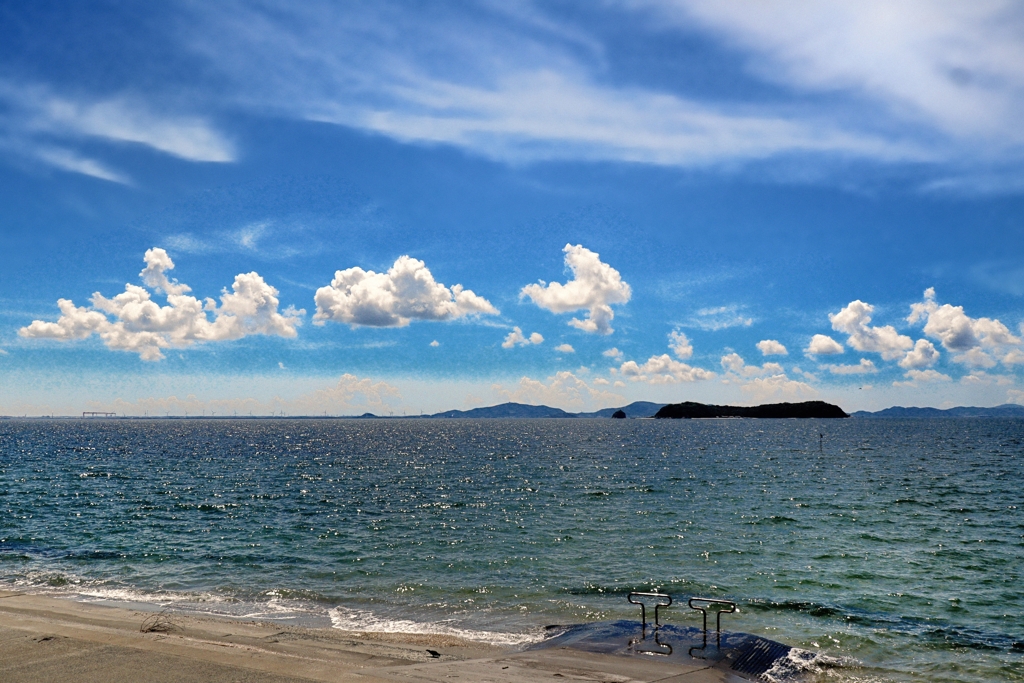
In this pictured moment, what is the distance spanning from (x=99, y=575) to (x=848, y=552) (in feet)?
125

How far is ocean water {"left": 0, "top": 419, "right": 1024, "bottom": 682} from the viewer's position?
2362cm

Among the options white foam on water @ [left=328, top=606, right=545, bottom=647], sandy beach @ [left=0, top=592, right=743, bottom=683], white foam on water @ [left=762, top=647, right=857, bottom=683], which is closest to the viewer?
sandy beach @ [left=0, top=592, right=743, bottom=683]

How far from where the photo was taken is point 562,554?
34375 millimetres

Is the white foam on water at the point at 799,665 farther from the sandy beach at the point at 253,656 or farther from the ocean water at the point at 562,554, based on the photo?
the sandy beach at the point at 253,656

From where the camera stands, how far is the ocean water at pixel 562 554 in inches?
930

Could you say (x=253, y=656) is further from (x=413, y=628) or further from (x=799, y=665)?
(x=799, y=665)

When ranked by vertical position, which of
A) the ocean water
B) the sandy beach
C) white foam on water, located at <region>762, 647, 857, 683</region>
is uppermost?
the sandy beach

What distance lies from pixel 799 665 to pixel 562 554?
54.0 ft

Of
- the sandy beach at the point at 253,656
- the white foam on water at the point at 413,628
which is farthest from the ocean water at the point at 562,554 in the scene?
the sandy beach at the point at 253,656

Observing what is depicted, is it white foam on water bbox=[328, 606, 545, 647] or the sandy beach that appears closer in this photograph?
the sandy beach

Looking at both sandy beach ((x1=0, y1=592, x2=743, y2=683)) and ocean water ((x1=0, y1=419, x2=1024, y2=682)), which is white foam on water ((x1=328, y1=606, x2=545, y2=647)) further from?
sandy beach ((x1=0, y1=592, x2=743, y2=683))

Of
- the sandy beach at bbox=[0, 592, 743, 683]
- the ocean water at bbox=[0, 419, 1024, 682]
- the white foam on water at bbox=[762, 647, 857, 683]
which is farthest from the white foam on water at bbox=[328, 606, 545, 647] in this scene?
the white foam on water at bbox=[762, 647, 857, 683]

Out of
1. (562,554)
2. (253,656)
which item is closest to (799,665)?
(253,656)

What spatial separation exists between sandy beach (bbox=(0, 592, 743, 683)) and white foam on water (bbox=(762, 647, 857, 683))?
5.73 ft
